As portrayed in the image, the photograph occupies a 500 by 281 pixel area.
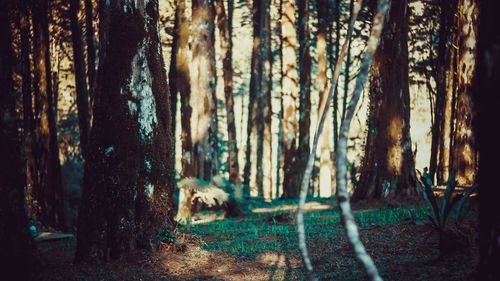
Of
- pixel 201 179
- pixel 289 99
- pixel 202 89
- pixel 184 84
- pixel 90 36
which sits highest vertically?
pixel 90 36

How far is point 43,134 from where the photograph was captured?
7547 mm

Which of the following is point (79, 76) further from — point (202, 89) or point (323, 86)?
point (323, 86)

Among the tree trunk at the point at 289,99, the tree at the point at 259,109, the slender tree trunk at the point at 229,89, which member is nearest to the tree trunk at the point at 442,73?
the tree trunk at the point at 289,99

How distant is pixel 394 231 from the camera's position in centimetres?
464

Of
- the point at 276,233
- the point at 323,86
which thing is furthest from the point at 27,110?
the point at 323,86

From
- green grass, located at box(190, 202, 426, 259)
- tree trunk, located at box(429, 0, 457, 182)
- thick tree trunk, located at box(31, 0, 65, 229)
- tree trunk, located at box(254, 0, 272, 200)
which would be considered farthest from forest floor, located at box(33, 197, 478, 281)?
tree trunk, located at box(254, 0, 272, 200)

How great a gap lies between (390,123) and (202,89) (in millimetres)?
4253

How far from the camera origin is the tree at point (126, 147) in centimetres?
435

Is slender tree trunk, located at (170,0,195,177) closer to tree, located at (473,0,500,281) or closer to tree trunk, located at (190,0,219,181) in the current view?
tree trunk, located at (190,0,219,181)

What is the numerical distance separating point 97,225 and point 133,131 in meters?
1.20

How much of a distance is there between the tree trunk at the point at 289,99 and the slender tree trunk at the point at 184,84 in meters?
3.41

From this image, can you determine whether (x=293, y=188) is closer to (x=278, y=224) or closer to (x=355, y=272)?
(x=278, y=224)

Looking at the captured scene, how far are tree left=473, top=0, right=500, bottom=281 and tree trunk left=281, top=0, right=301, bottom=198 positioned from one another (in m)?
10.5

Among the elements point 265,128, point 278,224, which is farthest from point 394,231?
point 265,128
